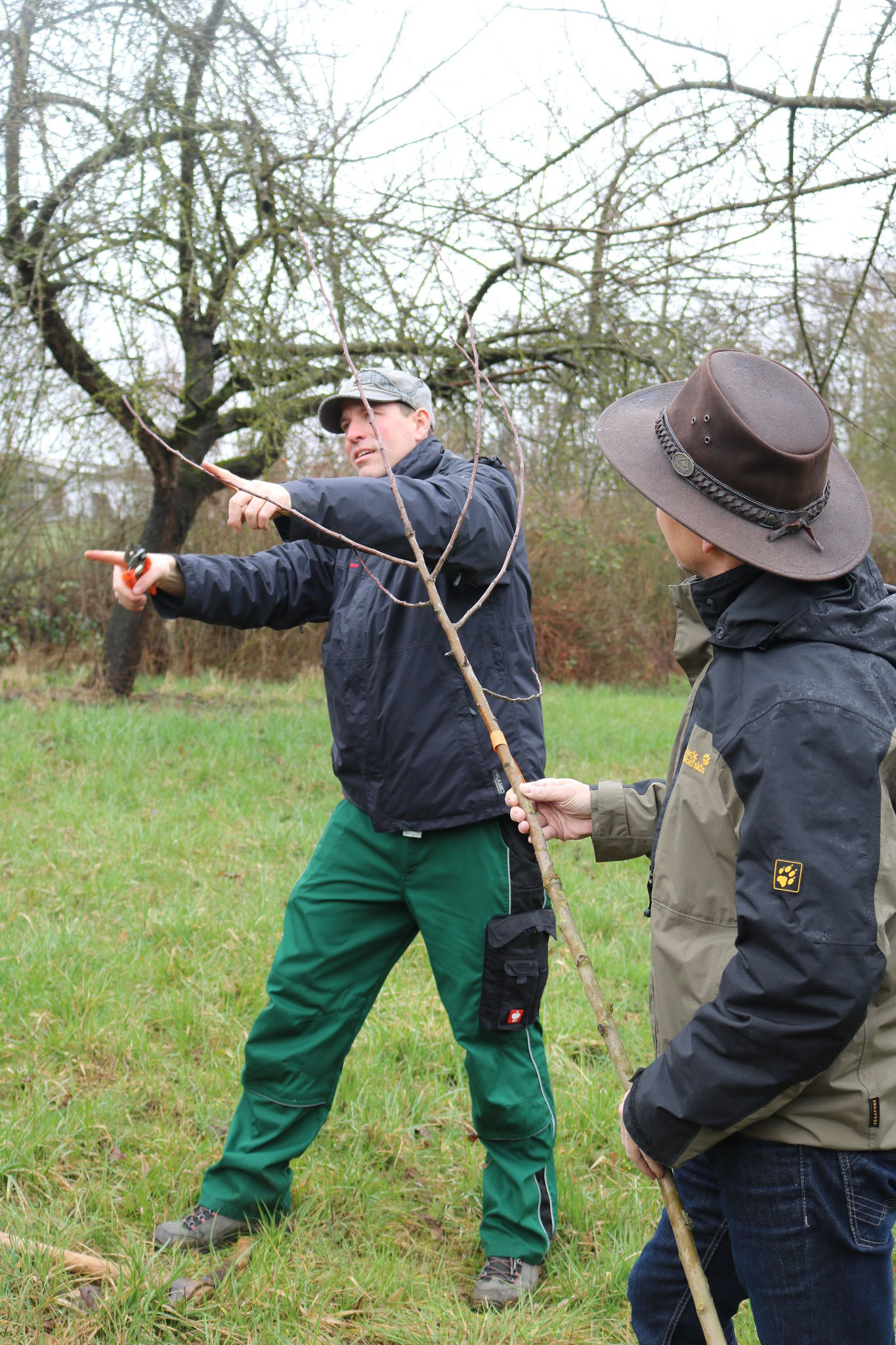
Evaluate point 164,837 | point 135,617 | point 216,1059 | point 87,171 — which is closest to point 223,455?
point 135,617

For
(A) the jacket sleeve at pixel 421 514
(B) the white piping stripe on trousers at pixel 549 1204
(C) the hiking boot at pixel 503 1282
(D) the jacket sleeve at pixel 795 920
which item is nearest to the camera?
(D) the jacket sleeve at pixel 795 920

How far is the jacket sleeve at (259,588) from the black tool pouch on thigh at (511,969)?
3.45 feet

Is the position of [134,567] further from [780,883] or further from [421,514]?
[780,883]

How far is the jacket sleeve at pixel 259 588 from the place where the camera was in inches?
116

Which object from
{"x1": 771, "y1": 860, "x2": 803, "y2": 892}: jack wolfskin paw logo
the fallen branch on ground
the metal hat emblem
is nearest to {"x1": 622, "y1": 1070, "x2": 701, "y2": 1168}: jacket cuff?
{"x1": 771, "y1": 860, "x2": 803, "y2": 892}: jack wolfskin paw logo

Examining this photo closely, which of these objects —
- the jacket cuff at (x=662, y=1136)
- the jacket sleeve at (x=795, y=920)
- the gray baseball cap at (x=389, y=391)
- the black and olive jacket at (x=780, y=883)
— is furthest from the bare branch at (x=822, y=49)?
the jacket cuff at (x=662, y=1136)

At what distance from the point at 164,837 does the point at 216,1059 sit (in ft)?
7.74

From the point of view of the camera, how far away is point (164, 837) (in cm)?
569

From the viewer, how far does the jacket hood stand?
1455mm

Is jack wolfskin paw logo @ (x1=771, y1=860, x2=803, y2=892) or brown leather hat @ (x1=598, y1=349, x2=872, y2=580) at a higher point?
brown leather hat @ (x1=598, y1=349, x2=872, y2=580)

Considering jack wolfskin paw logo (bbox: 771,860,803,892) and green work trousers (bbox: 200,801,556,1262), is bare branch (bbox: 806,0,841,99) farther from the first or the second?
jack wolfskin paw logo (bbox: 771,860,803,892)

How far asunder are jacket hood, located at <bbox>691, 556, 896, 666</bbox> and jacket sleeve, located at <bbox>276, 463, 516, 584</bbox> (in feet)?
3.08

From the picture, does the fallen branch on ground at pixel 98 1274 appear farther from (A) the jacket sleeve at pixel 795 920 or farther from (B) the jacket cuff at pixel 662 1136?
(A) the jacket sleeve at pixel 795 920

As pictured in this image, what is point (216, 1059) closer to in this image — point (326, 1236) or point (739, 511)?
point (326, 1236)
